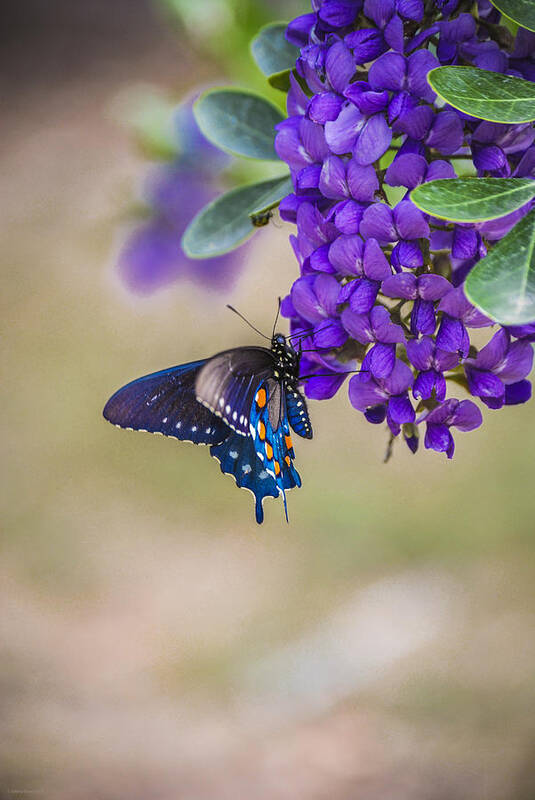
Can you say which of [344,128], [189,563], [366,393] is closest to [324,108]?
[344,128]

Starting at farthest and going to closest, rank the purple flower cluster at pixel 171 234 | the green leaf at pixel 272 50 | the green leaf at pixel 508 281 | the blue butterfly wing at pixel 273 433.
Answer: the purple flower cluster at pixel 171 234
the blue butterfly wing at pixel 273 433
the green leaf at pixel 272 50
the green leaf at pixel 508 281

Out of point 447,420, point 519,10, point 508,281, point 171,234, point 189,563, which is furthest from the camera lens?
point 189,563

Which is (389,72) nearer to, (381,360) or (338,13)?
(338,13)

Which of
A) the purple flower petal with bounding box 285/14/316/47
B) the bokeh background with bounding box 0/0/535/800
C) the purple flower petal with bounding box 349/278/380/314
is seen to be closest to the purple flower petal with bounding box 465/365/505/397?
the purple flower petal with bounding box 349/278/380/314

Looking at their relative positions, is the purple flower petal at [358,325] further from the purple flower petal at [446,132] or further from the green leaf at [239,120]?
the green leaf at [239,120]

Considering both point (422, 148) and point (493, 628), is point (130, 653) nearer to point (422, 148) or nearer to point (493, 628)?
point (493, 628)

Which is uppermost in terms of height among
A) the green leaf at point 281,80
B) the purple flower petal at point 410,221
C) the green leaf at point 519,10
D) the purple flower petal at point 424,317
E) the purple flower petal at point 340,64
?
the green leaf at point 281,80

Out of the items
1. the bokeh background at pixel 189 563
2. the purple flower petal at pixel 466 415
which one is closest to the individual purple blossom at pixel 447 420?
the purple flower petal at pixel 466 415
